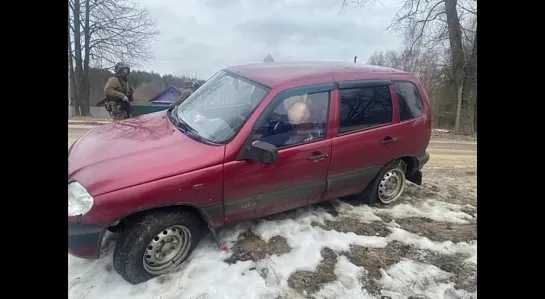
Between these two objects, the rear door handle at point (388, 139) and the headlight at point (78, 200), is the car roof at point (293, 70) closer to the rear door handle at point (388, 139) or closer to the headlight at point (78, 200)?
the rear door handle at point (388, 139)

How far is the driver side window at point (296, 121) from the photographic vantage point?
160cm

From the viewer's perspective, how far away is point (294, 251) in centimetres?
157

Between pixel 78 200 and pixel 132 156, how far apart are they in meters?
0.28

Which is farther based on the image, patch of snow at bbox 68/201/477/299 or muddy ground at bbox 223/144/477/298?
muddy ground at bbox 223/144/477/298

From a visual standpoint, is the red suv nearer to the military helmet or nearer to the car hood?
the car hood

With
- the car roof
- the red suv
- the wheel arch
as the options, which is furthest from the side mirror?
the wheel arch

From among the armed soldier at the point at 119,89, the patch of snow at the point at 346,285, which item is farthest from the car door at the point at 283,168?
the armed soldier at the point at 119,89

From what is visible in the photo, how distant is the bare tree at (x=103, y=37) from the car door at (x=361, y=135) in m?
1.09

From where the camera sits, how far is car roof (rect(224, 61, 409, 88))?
175 cm

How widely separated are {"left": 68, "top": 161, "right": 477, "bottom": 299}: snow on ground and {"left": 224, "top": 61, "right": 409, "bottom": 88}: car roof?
825 millimetres

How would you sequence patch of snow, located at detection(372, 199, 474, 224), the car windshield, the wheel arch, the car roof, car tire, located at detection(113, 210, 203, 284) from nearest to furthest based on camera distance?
car tire, located at detection(113, 210, 203, 284), the car windshield, the car roof, patch of snow, located at detection(372, 199, 474, 224), the wheel arch
